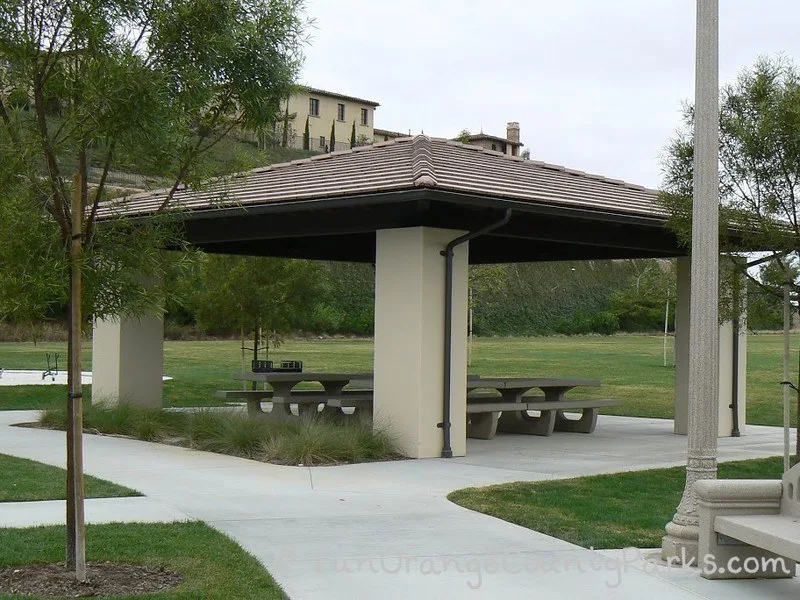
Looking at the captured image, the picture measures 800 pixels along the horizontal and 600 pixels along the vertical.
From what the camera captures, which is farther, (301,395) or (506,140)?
(506,140)

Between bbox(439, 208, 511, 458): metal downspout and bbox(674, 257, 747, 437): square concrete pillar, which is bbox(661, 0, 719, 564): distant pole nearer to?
bbox(439, 208, 511, 458): metal downspout

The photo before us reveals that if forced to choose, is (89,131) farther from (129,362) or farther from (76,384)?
(129,362)

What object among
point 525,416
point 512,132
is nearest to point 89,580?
point 525,416

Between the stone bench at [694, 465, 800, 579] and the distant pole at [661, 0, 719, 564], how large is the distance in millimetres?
238

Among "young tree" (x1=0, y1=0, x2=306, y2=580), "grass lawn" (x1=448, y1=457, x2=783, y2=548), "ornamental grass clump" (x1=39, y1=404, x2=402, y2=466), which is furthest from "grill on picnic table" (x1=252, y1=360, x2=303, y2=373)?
"young tree" (x1=0, y1=0, x2=306, y2=580)

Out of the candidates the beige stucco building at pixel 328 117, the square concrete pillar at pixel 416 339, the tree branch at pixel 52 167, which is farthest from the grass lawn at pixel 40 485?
the beige stucco building at pixel 328 117

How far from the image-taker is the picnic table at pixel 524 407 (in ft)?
50.6

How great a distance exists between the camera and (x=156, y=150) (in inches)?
269

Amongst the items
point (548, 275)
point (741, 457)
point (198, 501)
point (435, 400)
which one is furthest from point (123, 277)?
point (548, 275)

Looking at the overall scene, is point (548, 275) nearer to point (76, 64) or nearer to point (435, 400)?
point (435, 400)

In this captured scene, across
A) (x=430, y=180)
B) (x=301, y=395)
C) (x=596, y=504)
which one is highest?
(x=430, y=180)

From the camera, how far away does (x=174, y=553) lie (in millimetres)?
7090

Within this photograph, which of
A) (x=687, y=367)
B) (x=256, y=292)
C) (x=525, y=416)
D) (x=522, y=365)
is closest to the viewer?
(x=525, y=416)

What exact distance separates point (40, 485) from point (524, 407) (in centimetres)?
763
